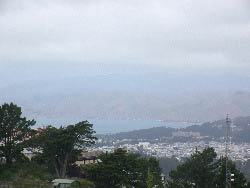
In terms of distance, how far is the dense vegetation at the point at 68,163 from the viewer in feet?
63.9

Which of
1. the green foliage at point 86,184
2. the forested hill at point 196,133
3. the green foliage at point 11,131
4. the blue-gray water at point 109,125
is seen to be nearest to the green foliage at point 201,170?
the green foliage at point 86,184

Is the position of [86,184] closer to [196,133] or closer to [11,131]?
[11,131]

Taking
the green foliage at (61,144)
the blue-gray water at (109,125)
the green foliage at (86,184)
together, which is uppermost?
the blue-gray water at (109,125)

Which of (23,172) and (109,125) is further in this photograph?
(109,125)

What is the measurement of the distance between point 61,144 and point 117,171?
117 inches

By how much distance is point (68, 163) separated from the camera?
22531 mm

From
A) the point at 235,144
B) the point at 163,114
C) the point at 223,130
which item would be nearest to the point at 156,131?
the point at 223,130

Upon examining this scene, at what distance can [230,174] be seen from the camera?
61.9ft

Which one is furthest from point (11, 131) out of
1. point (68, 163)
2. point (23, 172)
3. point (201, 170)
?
point (201, 170)

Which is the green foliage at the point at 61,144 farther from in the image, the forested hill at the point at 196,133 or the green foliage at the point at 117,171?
the forested hill at the point at 196,133

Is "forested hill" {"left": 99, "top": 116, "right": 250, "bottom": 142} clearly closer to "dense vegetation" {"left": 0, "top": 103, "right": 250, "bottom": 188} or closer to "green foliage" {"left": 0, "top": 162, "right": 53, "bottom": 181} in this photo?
"dense vegetation" {"left": 0, "top": 103, "right": 250, "bottom": 188}

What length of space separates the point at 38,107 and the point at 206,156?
Answer: 591ft

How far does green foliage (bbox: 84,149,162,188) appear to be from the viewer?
767 inches

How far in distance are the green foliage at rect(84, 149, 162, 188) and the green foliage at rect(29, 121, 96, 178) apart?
1596 millimetres
